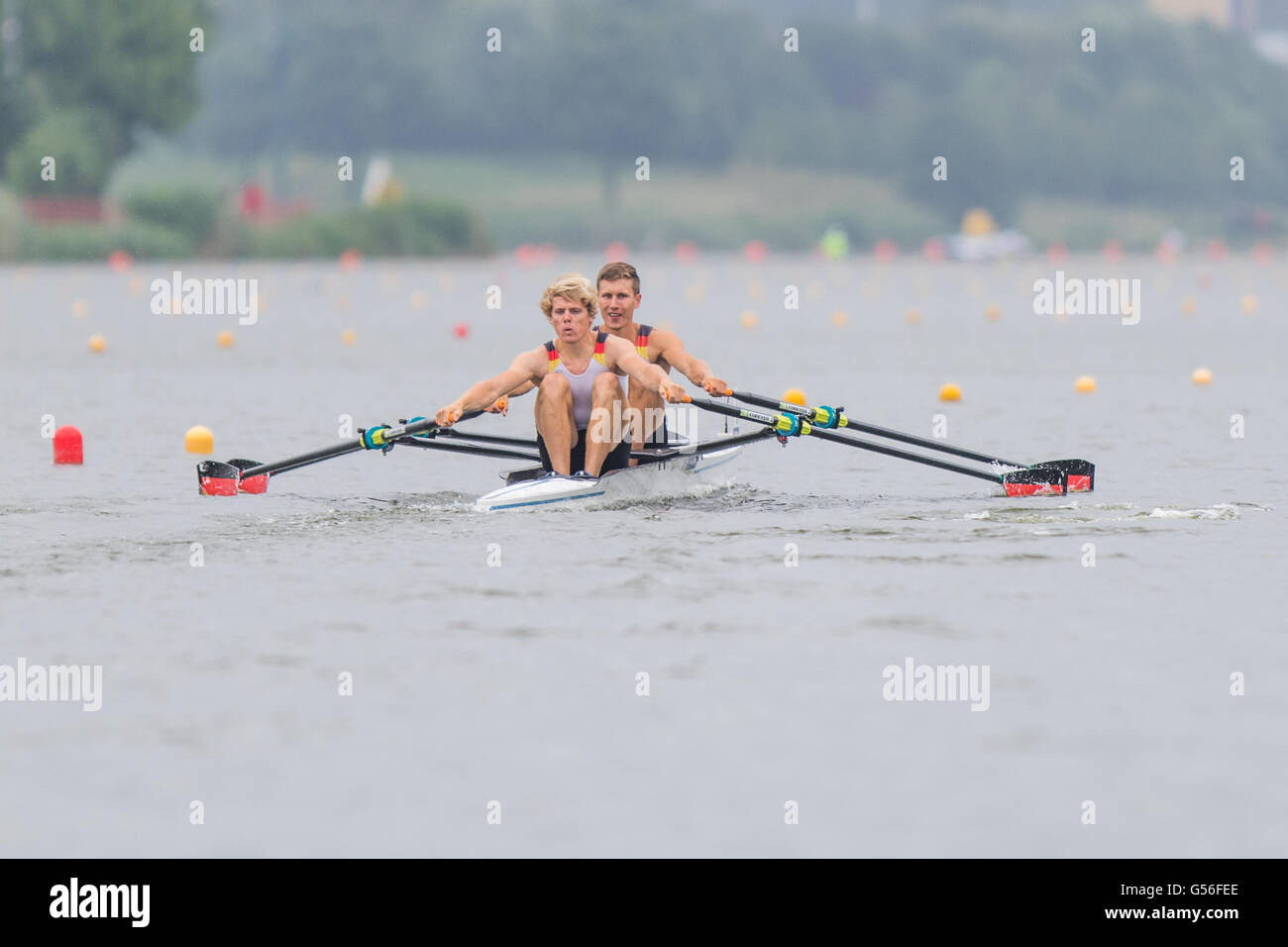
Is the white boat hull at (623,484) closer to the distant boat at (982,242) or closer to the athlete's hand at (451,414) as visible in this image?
the athlete's hand at (451,414)

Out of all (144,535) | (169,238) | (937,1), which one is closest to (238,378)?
(144,535)

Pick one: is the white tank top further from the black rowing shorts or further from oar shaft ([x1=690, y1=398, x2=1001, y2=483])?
oar shaft ([x1=690, y1=398, x2=1001, y2=483])

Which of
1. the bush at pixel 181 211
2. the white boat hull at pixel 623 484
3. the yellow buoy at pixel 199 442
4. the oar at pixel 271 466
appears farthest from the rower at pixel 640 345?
the bush at pixel 181 211

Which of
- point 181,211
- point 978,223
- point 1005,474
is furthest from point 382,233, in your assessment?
point 1005,474

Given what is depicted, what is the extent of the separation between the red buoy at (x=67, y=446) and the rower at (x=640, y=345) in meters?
4.02

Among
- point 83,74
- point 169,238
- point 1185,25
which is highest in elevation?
point 1185,25

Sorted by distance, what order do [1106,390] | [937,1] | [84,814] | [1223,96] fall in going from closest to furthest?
[84,814] < [1106,390] < [1223,96] < [937,1]

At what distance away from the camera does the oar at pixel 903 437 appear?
14.3 meters

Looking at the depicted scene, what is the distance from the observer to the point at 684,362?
14.6 meters
